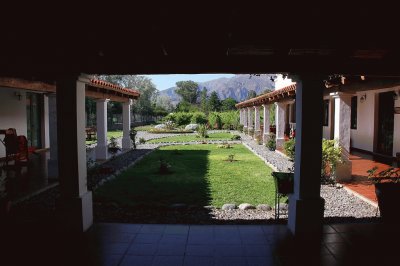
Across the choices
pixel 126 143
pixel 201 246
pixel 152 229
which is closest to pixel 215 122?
pixel 126 143

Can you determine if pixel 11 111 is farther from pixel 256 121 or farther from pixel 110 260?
pixel 256 121

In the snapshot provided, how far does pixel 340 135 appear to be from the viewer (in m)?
9.37

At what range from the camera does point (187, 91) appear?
102m

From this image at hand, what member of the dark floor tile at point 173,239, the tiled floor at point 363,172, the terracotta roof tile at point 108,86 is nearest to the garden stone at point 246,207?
the dark floor tile at point 173,239

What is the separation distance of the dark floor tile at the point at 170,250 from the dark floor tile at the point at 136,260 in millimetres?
199

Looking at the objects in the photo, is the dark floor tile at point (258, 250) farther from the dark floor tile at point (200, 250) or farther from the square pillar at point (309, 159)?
the square pillar at point (309, 159)

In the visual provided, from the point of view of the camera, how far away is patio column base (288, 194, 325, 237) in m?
4.78

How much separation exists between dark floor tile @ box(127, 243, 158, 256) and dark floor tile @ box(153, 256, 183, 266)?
0.66ft

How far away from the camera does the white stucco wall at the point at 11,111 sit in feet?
41.1

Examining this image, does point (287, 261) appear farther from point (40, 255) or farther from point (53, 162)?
point (53, 162)

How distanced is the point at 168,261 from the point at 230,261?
793mm

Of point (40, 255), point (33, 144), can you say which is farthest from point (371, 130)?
point (33, 144)

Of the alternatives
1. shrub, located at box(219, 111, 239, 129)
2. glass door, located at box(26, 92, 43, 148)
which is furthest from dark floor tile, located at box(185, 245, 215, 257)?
shrub, located at box(219, 111, 239, 129)

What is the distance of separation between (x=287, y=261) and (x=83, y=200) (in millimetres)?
3139
